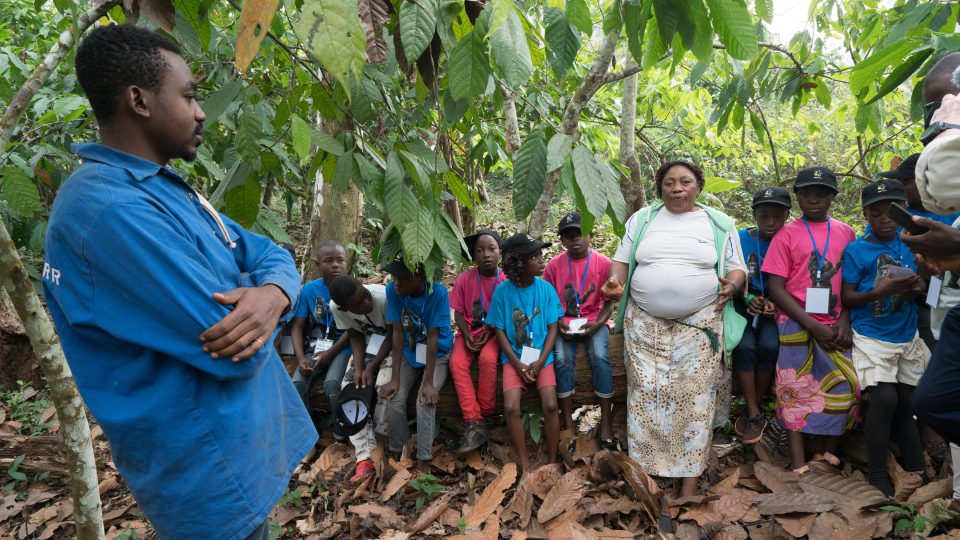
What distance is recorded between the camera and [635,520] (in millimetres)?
3035

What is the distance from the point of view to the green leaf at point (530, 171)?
1739 mm

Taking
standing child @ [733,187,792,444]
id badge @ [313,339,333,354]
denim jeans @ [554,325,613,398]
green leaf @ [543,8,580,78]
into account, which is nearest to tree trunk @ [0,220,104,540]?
green leaf @ [543,8,580,78]

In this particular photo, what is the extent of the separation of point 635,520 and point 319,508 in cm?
186

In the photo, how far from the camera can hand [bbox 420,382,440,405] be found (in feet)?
12.0

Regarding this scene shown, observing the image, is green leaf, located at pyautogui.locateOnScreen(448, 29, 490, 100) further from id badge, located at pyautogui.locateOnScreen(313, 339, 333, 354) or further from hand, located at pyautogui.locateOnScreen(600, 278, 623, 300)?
→ id badge, located at pyautogui.locateOnScreen(313, 339, 333, 354)

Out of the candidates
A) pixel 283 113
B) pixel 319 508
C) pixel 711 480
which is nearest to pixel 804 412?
pixel 711 480

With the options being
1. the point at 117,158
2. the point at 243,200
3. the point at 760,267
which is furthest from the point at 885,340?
the point at 117,158

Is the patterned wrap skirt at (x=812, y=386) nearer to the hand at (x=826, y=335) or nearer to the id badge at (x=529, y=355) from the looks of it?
the hand at (x=826, y=335)

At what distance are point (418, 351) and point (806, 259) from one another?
8.23ft

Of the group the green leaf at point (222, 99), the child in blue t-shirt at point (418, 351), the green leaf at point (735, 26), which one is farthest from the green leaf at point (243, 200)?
the green leaf at point (735, 26)

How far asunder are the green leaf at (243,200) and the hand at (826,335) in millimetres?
3026

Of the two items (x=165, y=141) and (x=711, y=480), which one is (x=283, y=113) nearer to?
(x=165, y=141)

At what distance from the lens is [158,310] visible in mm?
1257

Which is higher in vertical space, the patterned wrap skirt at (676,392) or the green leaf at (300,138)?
the green leaf at (300,138)
